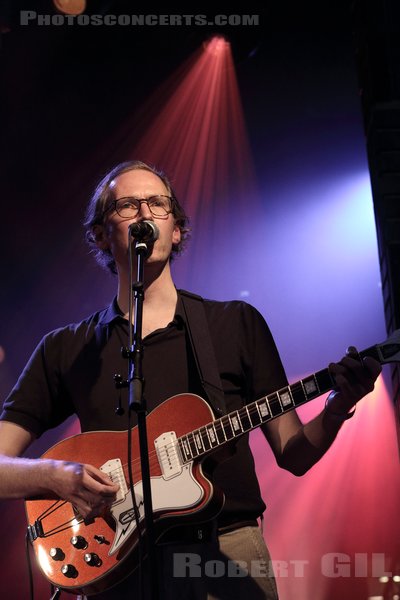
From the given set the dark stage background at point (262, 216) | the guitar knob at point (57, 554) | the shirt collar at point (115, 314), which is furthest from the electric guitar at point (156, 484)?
the dark stage background at point (262, 216)

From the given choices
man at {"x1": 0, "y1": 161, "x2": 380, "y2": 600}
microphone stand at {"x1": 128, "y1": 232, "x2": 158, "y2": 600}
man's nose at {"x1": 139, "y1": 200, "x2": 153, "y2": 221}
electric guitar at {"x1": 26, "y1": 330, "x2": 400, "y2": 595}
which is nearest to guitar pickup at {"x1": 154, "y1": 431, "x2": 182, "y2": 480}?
electric guitar at {"x1": 26, "y1": 330, "x2": 400, "y2": 595}

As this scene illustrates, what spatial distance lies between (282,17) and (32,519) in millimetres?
4870

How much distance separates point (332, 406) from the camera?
2311 millimetres

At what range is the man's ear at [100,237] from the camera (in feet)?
10.6

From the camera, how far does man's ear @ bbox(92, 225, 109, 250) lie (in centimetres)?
323

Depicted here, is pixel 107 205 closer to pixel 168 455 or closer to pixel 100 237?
pixel 100 237

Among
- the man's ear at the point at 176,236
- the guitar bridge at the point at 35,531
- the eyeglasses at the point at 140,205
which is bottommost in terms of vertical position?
the guitar bridge at the point at 35,531

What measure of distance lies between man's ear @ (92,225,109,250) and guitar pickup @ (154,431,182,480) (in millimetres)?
1131

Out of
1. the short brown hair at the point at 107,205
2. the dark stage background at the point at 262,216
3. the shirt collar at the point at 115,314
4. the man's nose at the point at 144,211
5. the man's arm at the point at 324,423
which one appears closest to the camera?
the man's arm at the point at 324,423

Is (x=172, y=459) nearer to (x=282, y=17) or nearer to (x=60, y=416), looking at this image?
(x=60, y=416)

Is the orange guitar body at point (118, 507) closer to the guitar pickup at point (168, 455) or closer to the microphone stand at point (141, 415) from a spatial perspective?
the guitar pickup at point (168, 455)

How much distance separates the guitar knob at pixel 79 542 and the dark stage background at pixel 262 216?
8.79 ft

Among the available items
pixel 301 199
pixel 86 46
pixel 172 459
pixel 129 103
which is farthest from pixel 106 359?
pixel 86 46

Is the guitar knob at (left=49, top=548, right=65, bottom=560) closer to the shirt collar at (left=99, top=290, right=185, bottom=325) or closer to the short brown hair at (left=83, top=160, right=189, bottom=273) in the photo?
the shirt collar at (left=99, top=290, right=185, bottom=325)
